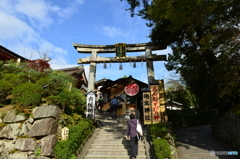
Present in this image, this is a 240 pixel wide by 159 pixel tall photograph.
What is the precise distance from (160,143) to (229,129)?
→ 3738 mm

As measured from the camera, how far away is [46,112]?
24.6 ft

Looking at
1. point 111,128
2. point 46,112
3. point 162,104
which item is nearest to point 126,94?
point 111,128

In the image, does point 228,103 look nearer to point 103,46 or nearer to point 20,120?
point 103,46

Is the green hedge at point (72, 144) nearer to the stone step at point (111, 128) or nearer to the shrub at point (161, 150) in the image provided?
the stone step at point (111, 128)

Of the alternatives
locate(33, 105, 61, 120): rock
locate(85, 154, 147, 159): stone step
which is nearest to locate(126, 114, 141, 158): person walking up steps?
locate(85, 154, 147, 159): stone step

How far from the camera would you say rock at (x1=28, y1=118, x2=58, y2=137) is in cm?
679

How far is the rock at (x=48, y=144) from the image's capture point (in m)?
6.14

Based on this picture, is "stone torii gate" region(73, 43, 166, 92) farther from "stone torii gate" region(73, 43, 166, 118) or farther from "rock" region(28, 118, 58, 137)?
"rock" region(28, 118, 58, 137)

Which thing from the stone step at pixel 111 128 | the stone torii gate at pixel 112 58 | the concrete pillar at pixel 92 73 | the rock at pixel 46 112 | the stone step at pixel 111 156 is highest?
the stone torii gate at pixel 112 58

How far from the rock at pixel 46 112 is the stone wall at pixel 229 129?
8257 millimetres

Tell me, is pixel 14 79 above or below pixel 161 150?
above

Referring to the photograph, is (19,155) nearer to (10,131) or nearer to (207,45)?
(10,131)

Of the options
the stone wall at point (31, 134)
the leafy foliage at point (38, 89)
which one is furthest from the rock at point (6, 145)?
the leafy foliage at point (38, 89)

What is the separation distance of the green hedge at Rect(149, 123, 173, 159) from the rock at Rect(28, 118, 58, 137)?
15.2 feet
